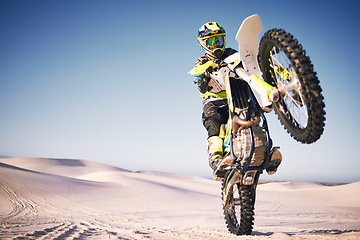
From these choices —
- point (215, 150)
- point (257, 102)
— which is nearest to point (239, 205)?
point (215, 150)

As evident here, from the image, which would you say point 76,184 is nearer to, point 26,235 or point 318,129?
point 26,235

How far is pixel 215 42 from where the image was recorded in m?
4.12

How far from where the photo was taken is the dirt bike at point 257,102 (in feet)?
8.99

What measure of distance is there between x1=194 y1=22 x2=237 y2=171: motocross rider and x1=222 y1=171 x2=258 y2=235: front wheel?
474 millimetres

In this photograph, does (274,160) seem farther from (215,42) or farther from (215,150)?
(215,42)

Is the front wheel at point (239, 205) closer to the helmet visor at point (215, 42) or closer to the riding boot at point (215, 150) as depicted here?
the riding boot at point (215, 150)

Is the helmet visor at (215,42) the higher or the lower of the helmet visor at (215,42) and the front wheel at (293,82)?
the higher

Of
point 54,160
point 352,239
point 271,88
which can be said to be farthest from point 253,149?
point 54,160

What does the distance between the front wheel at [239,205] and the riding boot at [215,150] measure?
28 centimetres

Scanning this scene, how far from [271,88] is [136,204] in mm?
9083

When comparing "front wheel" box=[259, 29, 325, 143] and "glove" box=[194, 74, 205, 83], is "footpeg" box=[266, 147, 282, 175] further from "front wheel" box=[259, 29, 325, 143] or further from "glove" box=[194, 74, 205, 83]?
"glove" box=[194, 74, 205, 83]

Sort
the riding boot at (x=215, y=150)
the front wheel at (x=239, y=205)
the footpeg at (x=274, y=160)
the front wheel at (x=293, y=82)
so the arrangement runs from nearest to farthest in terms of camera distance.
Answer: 1. the front wheel at (x=293, y=82)
2. the footpeg at (x=274, y=160)
3. the front wheel at (x=239, y=205)
4. the riding boot at (x=215, y=150)

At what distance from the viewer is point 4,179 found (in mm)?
11625

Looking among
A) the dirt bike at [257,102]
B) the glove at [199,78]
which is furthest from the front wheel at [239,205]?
the glove at [199,78]
